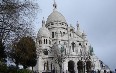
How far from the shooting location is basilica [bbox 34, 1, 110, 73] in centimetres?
7894

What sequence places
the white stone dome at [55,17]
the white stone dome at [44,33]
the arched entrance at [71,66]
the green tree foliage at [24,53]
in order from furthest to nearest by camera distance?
the white stone dome at [55,17] < the white stone dome at [44,33] < the arched entrance at [71,66] < the green tree foliage at [24,53]

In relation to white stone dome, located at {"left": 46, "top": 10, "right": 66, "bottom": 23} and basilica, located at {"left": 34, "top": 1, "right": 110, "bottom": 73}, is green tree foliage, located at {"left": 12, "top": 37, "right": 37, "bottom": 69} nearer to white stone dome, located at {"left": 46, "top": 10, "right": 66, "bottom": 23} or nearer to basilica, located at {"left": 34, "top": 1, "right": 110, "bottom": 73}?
basilica, located at {"left": 34, "top": 1, "right": 110, "bottom": 73}

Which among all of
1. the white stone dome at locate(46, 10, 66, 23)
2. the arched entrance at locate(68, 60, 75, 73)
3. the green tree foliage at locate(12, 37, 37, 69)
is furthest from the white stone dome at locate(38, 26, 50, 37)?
the green tree foliage at locate(12, 37, 37, 69)

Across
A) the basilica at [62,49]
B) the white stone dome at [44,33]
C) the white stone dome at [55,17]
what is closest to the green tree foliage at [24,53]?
the basilica at [62,49]

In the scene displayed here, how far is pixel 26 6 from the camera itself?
24719 millimetres

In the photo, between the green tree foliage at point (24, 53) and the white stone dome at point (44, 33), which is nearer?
the green tree foliage at point (24, 53)

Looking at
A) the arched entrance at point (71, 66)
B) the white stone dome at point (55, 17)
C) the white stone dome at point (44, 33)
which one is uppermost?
the white stone dome at point (55, 17)

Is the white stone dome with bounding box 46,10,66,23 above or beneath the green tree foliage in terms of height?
above

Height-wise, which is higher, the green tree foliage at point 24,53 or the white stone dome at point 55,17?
the white stone dome at point 55,17

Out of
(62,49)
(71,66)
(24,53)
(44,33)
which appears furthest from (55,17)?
(24,53)

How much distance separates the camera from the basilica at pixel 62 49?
78.9 metres

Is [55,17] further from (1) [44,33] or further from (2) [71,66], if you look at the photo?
(2) [71,66]

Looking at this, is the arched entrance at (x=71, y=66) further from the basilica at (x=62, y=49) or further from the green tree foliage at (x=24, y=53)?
the green tree foliage at (x=24, y=53)

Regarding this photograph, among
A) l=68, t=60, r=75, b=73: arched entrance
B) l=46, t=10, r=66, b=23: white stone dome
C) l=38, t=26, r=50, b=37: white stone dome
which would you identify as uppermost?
l=46, t=10, r=66, b=23: white stone dome
